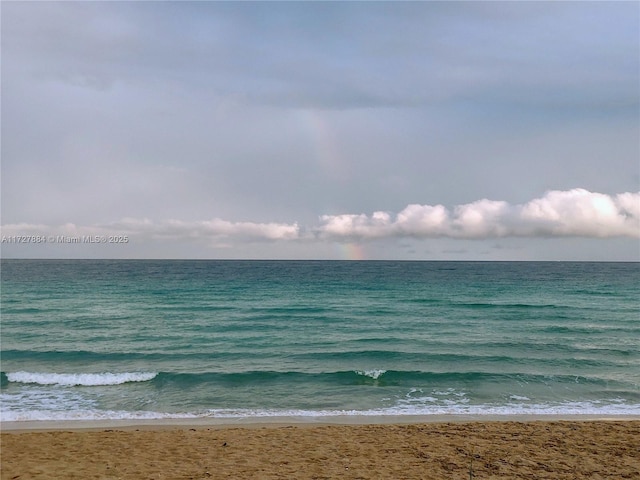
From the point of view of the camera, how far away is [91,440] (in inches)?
431

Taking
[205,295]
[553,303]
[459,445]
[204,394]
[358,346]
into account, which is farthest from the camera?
[205,295]

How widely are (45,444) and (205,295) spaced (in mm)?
36492

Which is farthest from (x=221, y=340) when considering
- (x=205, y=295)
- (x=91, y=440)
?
(x=205, y=295)

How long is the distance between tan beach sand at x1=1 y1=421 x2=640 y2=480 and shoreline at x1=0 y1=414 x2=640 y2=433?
0.53 m

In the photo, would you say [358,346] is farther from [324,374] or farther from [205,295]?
[205,295]

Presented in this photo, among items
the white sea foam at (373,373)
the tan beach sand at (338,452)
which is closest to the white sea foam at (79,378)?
the tan beach sand at (338,452)

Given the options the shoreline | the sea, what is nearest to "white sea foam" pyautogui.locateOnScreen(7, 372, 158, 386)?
the sea

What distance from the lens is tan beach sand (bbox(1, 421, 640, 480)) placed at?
9078 millimetres

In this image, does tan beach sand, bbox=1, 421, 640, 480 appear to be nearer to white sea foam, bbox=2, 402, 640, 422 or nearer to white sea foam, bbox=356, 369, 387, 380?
white sea foam, bbox=2, 402, 640, 422

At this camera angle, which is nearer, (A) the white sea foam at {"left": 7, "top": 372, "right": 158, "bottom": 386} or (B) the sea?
(B) the sea

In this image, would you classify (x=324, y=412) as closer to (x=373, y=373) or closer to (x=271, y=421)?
(x=271, y=421)

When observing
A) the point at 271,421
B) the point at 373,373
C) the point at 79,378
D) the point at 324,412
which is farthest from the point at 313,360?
the point at 79,378

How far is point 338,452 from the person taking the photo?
1019cm

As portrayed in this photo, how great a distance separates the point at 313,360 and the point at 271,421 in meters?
7.50
